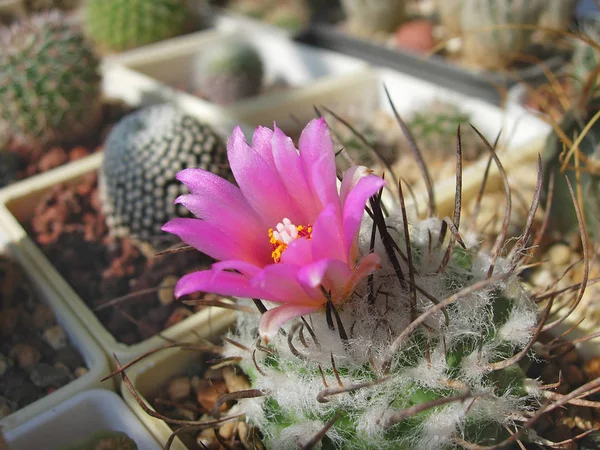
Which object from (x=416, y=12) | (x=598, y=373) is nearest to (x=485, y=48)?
(x=416, y=12)

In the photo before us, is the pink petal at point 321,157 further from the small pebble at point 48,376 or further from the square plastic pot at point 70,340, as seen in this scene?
the small pebble at point 48,376

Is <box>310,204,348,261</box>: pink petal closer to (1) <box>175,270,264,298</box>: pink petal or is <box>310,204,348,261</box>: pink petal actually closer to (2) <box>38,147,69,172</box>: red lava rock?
(1) <box>175,270,264,298</box>: pink petal

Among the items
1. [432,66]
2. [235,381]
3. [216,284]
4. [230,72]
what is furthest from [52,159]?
[216,284]

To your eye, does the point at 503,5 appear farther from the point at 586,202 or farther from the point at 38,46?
the point at 38,46

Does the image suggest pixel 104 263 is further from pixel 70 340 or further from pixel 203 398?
pixel 203 398

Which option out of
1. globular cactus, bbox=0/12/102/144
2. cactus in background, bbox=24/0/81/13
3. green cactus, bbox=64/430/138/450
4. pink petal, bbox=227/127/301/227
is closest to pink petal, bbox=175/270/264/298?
pink petal, bbox=227/127/301/227
